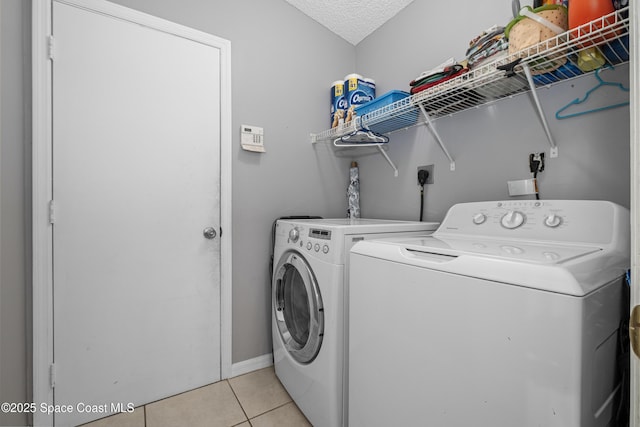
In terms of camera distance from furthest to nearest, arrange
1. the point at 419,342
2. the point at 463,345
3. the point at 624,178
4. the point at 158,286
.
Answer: the point at 158,286 → the point at 624,178 → the point at 419,342 → the point at 463,345

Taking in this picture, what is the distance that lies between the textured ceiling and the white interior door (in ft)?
2.65

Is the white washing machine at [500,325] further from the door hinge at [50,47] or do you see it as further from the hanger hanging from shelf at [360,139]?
the door hinge at [50,47]

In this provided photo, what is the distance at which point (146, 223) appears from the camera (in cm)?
151

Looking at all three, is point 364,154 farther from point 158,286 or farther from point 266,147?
point 158,286

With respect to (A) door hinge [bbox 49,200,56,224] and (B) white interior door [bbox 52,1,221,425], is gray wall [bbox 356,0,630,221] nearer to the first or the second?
(B) white interior door [bbox 52,1,221,425]

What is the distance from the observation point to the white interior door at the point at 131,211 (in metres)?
1.34

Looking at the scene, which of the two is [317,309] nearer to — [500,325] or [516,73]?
[500,325]

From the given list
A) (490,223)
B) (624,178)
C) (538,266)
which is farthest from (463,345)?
(624,178)

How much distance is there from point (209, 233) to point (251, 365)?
897 mm

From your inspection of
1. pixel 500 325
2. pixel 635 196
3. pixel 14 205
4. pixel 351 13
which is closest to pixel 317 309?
pixel 500 325

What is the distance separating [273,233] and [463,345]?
1.38m

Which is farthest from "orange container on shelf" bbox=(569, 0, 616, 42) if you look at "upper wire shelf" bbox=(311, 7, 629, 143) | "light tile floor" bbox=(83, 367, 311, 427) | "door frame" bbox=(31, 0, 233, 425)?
"door frame" bbox=(31, 0, 233, 425)

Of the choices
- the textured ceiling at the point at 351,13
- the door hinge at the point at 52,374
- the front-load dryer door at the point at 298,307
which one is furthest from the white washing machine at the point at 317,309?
the textured ceiling at the point at 351,13

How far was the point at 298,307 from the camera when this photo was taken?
1.55m
